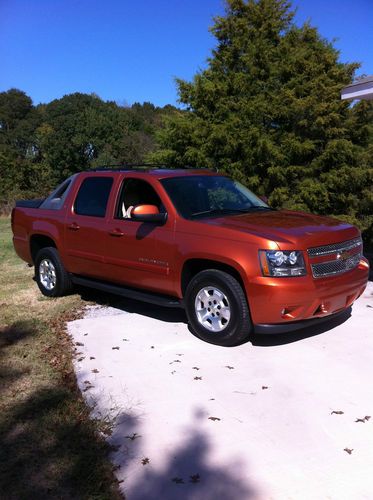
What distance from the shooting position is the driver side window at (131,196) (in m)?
5.85

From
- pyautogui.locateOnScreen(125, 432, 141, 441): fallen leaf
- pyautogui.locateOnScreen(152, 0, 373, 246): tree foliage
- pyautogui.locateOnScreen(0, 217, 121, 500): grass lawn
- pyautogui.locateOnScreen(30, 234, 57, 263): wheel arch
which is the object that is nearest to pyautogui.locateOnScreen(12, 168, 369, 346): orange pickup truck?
pyautogui.locateOnScreen(30, 234, 57, 263): wheel arch

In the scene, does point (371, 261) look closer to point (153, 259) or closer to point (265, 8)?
point (153, 259)

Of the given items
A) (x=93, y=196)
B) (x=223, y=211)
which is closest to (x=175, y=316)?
(x=223, y=211)

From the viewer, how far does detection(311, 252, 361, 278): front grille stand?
4602 mm

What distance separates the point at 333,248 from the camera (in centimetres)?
482

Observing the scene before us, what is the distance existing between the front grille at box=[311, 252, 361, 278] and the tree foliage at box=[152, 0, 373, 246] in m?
5.81

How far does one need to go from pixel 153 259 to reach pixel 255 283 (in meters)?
1.33

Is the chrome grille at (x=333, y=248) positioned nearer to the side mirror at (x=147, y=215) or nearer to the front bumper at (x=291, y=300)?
the front bumper at (x=291, y=300)

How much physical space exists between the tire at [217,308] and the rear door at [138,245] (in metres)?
0.38

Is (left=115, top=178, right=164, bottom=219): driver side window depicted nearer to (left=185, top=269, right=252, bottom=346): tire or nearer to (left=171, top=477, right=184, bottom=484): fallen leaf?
(left=185, top=269, right=252, bottom=346): tire

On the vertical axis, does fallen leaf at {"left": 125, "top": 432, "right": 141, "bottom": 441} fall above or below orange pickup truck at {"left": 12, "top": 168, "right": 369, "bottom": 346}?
below

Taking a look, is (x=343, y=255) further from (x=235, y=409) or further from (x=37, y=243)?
(x=37, y=243)

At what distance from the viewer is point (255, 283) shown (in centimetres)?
450

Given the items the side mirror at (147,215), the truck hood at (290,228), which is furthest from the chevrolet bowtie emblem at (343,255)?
the side mirror at (147,215)
